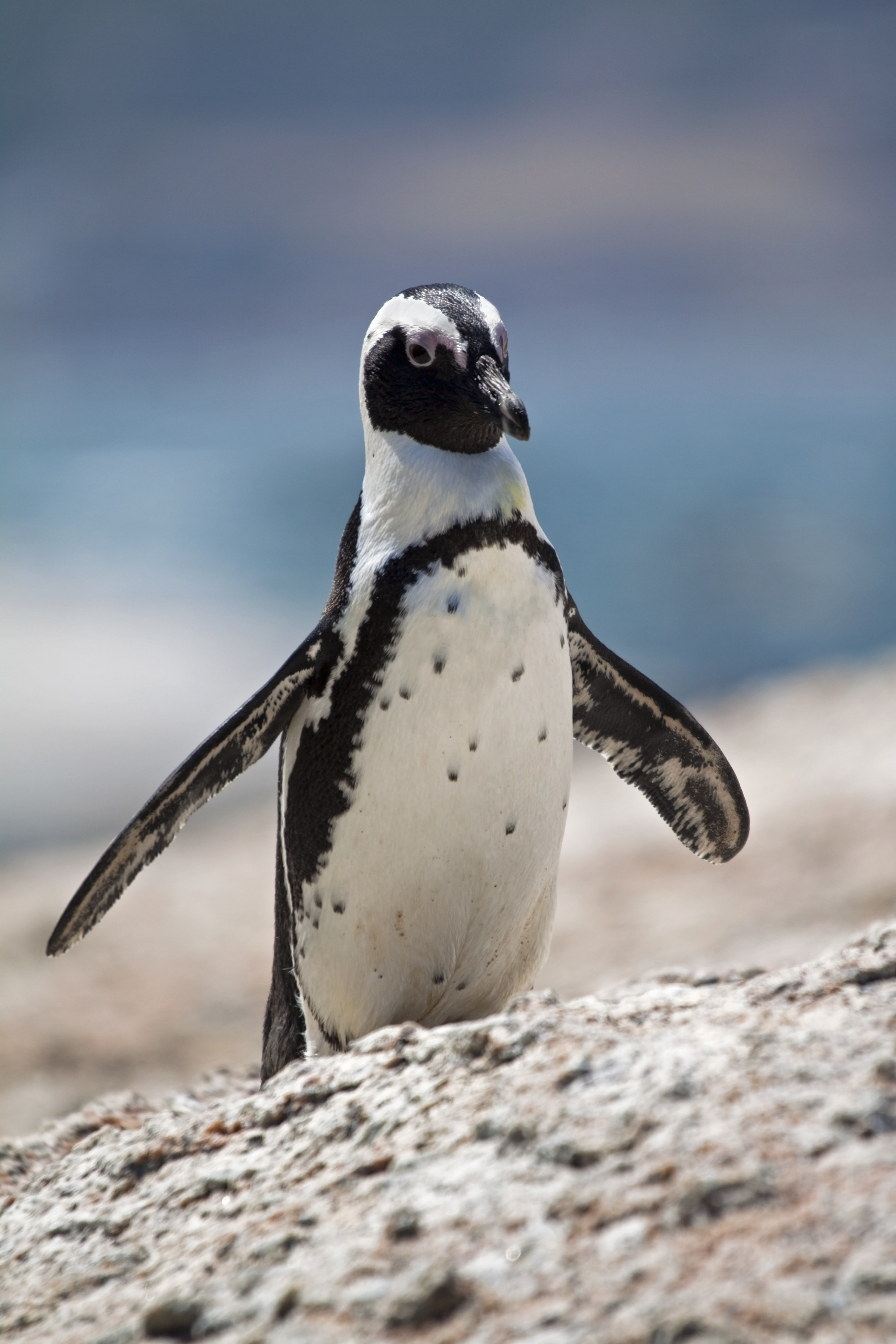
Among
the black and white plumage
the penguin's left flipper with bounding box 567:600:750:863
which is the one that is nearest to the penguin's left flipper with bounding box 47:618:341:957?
the black and white plumage

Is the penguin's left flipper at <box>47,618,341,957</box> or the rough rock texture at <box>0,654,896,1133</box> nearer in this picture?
the penguin's left flipper at <box>47,618,341,957</box>

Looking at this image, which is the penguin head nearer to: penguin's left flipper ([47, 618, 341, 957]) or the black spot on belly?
the black spot on belly

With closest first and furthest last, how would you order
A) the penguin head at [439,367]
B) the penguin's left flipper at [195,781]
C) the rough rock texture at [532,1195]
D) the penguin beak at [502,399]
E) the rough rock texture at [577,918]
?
1. the rough rock texture at [532,1195]
2. the penguin beak at [502,399]
3. the penguin head at [439,367]
4. the penguin's left flipper at [195,781]
5. the rough rock texture at [577,918]

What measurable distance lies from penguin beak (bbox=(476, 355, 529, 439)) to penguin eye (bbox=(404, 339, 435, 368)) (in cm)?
6

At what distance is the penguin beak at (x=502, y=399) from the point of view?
4.79ft

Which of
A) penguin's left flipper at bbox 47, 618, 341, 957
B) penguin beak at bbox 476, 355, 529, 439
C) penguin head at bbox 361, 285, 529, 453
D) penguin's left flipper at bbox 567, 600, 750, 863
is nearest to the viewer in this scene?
penguin beak at bbox 476, 355, 529, 439

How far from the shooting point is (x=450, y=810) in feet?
5.14

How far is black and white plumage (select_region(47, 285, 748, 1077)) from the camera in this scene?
1.55m

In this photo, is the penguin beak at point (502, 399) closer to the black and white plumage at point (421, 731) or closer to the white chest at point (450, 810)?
the black and white plumage at point (421, 731)

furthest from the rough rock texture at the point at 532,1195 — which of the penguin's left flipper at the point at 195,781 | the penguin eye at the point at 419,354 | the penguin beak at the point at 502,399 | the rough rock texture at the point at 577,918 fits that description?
the rough rock texture at the point at 577,918

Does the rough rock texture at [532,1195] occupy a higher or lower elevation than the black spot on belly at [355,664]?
lower

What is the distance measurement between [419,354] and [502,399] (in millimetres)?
161

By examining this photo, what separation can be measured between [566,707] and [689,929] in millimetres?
2150

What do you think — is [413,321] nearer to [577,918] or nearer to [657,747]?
[657,747]
